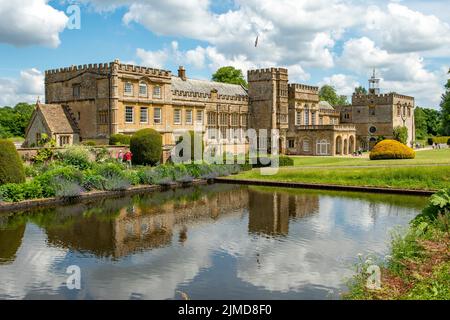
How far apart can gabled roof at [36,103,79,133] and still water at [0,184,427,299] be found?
16.2m

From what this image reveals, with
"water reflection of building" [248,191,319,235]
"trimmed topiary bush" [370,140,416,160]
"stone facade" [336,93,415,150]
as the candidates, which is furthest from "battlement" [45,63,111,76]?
"stone facade" [336,93,415,150]

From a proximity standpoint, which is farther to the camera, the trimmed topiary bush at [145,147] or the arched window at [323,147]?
the arched window at [323,147]

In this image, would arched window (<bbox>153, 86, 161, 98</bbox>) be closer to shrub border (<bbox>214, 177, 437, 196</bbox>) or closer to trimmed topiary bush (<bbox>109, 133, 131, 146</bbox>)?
trimmed topiary bush (<bbox>109, 133, 131, 146</bbox>)

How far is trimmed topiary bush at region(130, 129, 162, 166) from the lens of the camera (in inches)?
1247

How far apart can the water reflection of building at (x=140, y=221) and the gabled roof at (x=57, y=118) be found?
15407mm

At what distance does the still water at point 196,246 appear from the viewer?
1002cm

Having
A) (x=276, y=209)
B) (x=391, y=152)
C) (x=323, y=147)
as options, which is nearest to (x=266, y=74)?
(x=323, y=147)

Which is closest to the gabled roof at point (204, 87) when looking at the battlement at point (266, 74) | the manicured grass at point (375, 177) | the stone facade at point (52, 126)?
the battlement at point (266, 74)

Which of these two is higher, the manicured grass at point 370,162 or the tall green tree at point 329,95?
the tall green tree at point 329,95

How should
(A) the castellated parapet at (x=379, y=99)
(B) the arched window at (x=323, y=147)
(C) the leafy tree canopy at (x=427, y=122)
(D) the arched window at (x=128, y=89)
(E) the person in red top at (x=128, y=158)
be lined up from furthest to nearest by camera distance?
(C) the leafy tree canopy at (x=427, y=122)
(A) the castellated parapet at (x=379, y=99)
(B) the arched window at (x=323, y=147)
(D) the arched window at (x=128, y=89)
(E) the person in red top at (x=128, y=158)

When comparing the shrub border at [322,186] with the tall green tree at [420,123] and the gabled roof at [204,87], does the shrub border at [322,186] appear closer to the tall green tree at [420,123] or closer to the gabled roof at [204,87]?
the gabled roof at [204,87]

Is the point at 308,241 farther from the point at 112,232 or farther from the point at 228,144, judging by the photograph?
the point at 228,144

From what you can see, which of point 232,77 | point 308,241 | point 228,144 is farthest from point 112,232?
point 232,77
